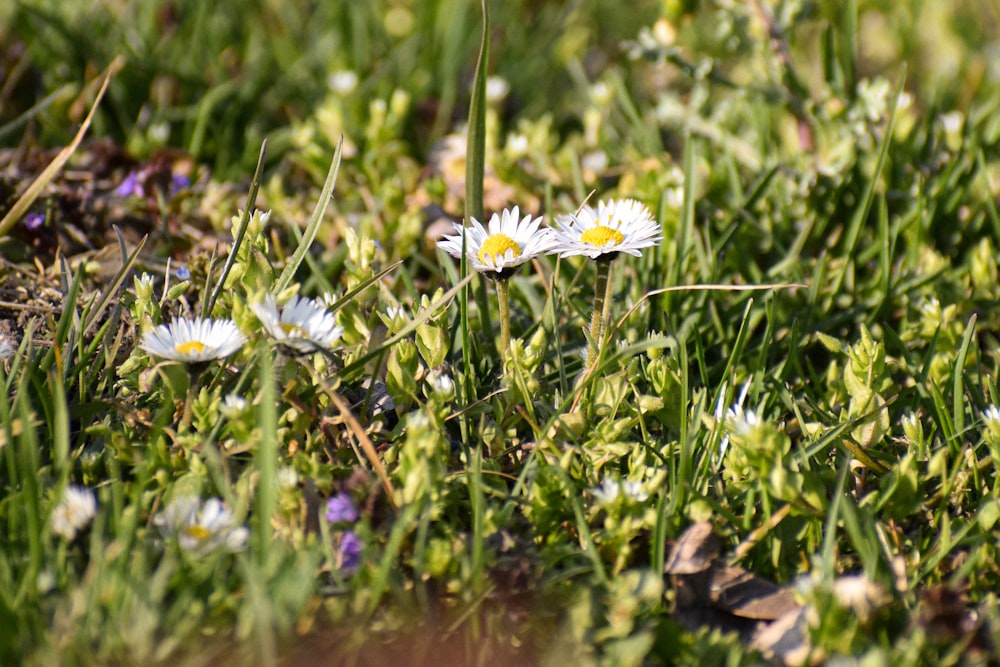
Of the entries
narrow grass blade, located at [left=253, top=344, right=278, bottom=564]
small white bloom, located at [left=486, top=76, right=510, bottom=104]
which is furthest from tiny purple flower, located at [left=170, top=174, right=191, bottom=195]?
narrow grass blade, located at [left=253, top=344, right=278, bottom=564]

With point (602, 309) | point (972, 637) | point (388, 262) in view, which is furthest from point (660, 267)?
point (972, 637)

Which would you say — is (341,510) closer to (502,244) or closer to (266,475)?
(266,475)

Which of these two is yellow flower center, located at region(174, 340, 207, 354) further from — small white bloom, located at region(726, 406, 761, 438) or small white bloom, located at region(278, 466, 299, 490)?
small white bloom, located at region(726, 406, 761, 438)

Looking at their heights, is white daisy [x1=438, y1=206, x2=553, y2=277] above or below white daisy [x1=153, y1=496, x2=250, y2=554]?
above

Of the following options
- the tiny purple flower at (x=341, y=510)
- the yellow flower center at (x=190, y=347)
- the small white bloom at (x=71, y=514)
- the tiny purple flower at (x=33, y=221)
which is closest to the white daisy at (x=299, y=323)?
the yellow flower center at (x=190, y=347)

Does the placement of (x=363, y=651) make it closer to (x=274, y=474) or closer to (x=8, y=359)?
(x=274, y=474)

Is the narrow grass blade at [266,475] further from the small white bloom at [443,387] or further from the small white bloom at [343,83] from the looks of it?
the small white bloom at [343,83]
